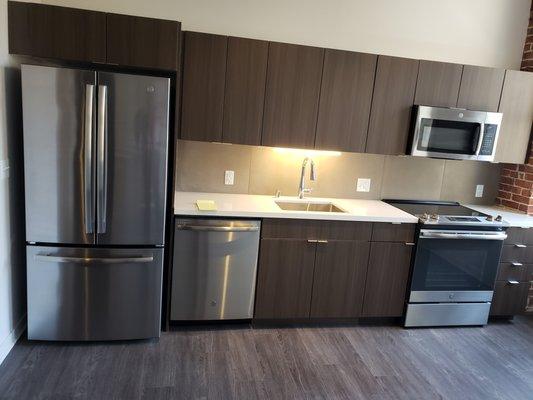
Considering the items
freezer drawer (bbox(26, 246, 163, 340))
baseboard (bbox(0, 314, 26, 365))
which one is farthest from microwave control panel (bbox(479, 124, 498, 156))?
baseboard (bbox(0, 314, 26, 365))

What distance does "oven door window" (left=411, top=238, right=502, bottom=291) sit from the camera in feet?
10.5

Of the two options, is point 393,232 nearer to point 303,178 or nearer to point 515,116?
point 303,178

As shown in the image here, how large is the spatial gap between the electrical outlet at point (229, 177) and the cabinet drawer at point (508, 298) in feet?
7.61

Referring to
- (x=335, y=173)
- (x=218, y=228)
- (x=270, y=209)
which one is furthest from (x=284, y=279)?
(x=335, y=173)

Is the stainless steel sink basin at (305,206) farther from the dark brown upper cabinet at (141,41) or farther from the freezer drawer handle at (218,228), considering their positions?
the dark brown upper cabinet at (141,41)

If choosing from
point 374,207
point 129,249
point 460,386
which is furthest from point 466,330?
point 129,249

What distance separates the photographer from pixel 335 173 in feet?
11.9

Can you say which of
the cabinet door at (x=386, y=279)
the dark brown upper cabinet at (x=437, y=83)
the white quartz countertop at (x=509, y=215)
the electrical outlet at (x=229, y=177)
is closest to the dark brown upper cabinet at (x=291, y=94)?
the electrical outlet at (x=229, y=177)

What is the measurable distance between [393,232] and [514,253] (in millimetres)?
1083

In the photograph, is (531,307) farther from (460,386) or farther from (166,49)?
(166,49)

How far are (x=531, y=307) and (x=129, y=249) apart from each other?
3.53m

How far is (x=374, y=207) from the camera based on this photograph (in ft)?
11.2

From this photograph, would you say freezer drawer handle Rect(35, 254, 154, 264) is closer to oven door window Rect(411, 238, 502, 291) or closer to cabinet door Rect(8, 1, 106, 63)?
cabinet door Rect(8, 1, 106, 63)

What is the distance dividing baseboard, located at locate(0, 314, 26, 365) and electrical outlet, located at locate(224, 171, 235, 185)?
1.74 meters
